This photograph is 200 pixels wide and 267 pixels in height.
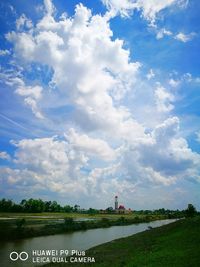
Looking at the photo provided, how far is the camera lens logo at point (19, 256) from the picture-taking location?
3505 cm

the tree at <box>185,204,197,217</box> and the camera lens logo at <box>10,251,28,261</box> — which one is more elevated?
→ the tree at <box>185,204,197,217</box>

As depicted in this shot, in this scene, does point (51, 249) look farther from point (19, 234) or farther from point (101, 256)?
point (19, 234)

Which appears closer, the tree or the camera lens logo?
the camera lens logo

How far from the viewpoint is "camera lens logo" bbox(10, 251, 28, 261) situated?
35053 mm

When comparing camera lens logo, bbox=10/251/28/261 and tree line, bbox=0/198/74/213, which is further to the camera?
tree line, bbox=0/198/74/213

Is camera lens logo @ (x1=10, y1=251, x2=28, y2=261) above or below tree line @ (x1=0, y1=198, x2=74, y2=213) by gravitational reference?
below

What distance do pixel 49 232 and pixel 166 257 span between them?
140 ft

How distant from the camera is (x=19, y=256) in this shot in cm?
3647

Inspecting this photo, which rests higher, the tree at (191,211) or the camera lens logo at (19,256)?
the tree at (191,211)

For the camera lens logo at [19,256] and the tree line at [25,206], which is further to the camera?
the tree line at [25,206]

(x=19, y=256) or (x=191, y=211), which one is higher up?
(x=191, y=211)

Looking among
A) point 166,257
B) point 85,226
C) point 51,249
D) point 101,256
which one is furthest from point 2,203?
point 166,257

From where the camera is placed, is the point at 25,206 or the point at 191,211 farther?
the point at 25,206

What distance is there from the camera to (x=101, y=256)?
32.8 metres
